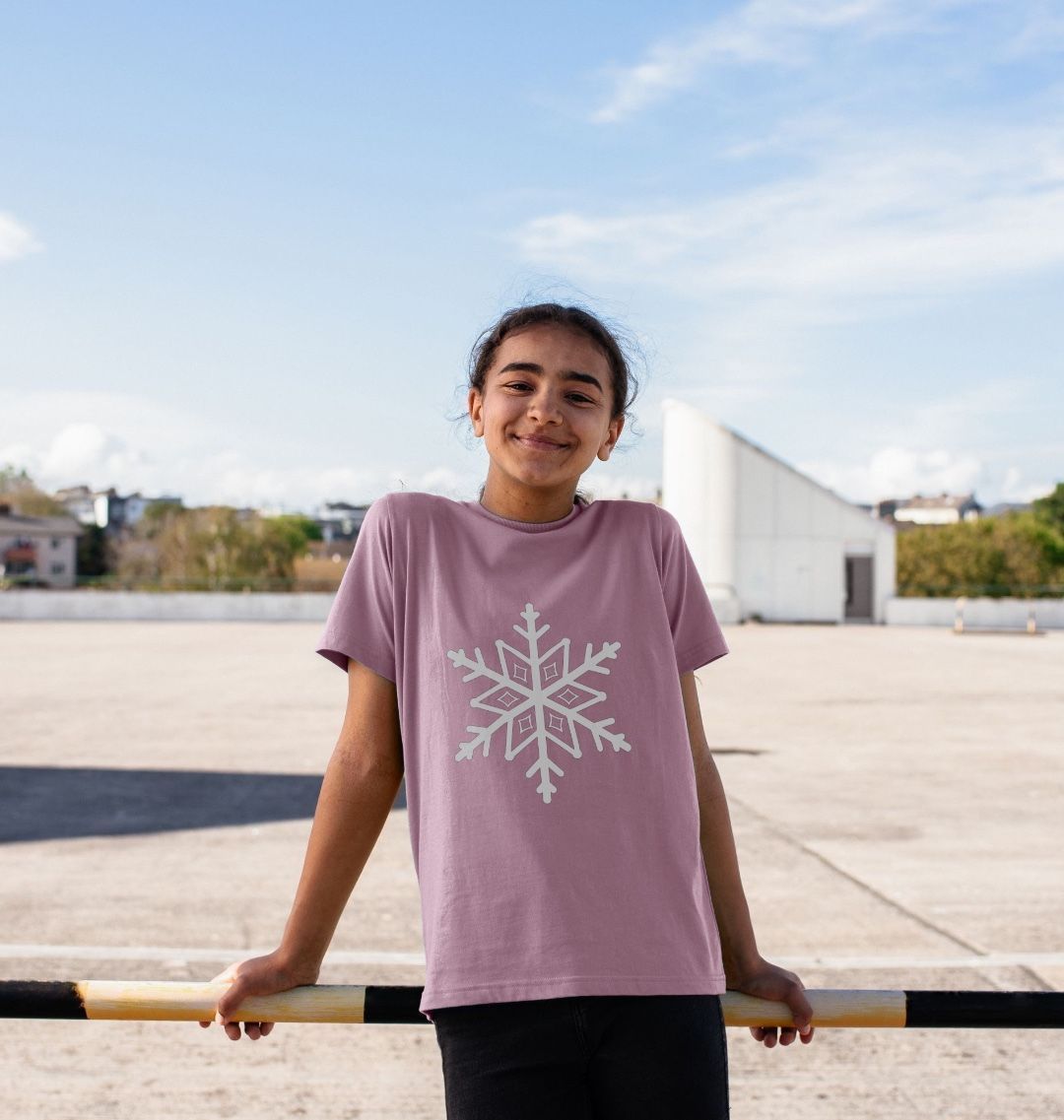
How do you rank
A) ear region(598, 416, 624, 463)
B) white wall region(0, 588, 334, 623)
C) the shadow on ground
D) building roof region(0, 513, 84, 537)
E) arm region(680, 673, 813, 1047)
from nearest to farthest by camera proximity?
arm region(680, 673, 813, 1047), ear region(598, 416, 624, 463), the shadow on ground, white wall region(0, 588, 334, 623), building roof region(0, 513, 84, 537)

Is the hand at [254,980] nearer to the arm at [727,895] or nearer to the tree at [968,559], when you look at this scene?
the arm at [727,895]

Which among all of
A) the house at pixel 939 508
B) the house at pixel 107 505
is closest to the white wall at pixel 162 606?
the house at pixel 107 505

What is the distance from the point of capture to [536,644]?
5.30ft

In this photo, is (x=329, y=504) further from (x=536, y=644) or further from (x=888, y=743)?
(x=536, y=644)

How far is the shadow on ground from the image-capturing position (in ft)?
26.6

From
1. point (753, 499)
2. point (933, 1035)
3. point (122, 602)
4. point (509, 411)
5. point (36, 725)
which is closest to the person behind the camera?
point (509, 411)

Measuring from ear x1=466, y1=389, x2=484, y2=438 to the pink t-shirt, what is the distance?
0.61ft

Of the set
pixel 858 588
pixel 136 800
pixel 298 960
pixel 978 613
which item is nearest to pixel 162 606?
pixel 858 588

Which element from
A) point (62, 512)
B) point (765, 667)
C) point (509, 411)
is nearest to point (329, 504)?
point (62, 512)

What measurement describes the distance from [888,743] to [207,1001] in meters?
11.3

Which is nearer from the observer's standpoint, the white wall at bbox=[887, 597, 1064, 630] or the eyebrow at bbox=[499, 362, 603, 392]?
the eyebrow at bbox=[499, 362, 603, 392]

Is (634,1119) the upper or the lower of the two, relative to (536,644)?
lower

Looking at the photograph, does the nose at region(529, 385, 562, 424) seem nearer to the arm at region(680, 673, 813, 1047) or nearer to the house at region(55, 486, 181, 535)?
the arm at region(680, 673, 813, 1047)

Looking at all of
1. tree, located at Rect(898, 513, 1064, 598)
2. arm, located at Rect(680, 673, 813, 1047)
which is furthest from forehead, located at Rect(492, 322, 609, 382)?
tree, located at Rect(898, 513, 1064, 598)
